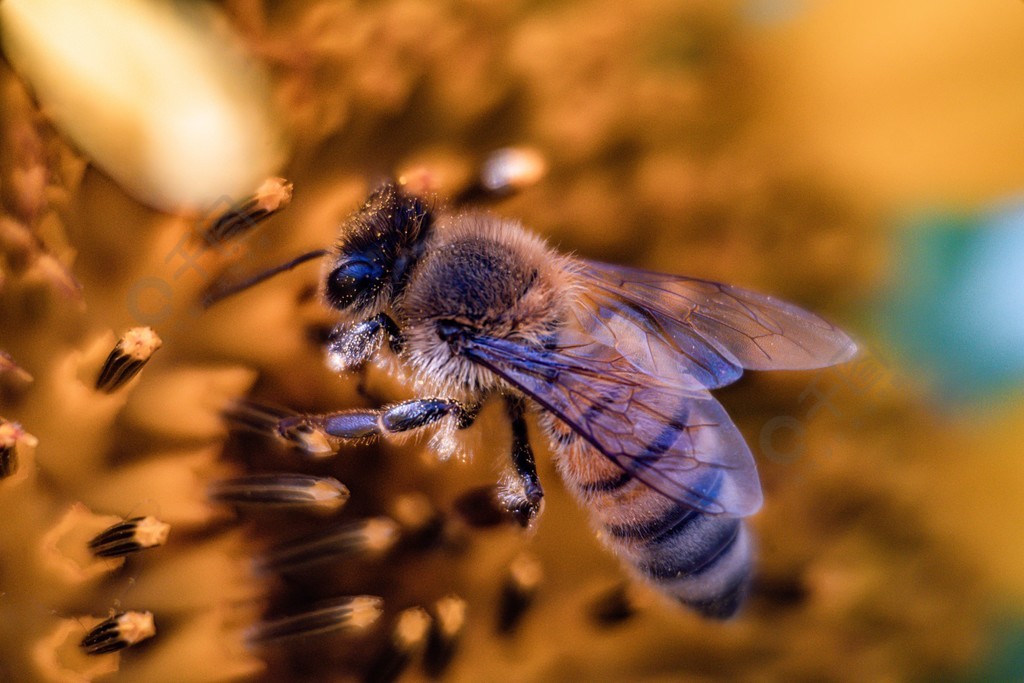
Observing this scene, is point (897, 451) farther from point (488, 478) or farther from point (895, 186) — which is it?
point (488, 478)

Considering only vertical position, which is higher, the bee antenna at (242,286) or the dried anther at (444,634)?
the bee antenna at (242,286)

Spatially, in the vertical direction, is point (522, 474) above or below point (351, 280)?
below

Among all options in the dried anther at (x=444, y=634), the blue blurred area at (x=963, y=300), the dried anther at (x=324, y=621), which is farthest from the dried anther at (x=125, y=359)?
the blue blurred area at (x=963, y=300)

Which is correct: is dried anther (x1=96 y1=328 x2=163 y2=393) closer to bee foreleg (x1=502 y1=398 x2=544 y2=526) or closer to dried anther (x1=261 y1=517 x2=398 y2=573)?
dried anther (x1=261 y1=517 x2=398 y2=573)

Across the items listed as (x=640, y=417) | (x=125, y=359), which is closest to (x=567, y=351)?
(x=640, y=417)

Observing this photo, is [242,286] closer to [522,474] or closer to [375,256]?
[375,256]

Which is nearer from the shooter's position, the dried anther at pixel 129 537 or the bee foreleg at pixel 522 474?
the dried anther at pixel 129 537

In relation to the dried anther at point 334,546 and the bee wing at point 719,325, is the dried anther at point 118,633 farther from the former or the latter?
the bee wing at point 719,325
